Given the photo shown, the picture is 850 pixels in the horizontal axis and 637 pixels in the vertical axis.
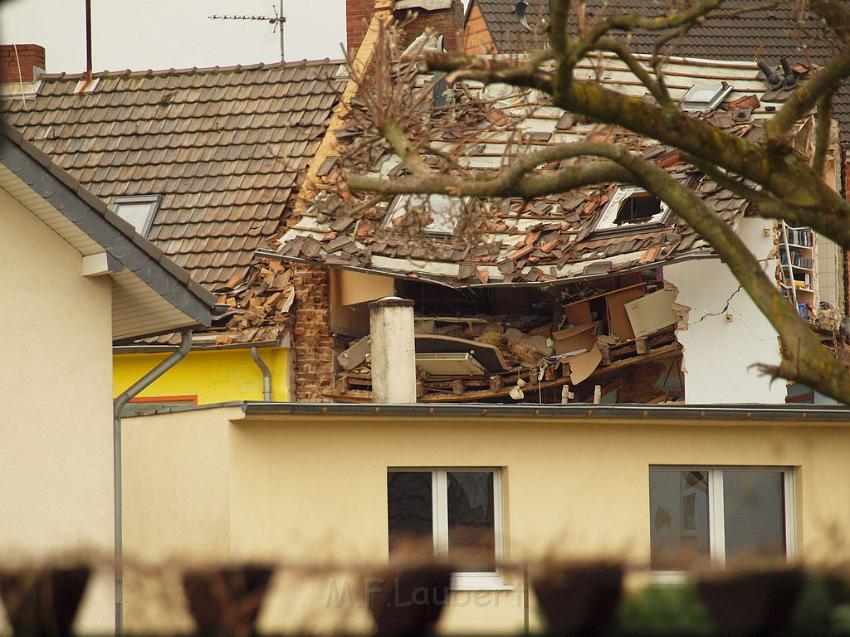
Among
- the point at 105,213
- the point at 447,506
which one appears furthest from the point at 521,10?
the point at 105,213

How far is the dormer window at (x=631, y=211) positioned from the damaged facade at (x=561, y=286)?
3 centimetres

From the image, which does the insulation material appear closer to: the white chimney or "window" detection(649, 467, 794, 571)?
the white chimney

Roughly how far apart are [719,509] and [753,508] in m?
0.34

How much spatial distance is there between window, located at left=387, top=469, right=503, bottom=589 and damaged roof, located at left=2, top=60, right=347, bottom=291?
686 centimetres

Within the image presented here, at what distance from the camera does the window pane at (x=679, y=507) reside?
46.0 ft

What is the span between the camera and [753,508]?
14.1 meters

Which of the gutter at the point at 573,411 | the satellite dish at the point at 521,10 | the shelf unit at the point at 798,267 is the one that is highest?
the satellite dish at the point at 521,10

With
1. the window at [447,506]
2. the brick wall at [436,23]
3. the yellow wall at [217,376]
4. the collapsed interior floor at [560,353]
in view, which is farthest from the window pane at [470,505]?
the brick wall at [436,23]

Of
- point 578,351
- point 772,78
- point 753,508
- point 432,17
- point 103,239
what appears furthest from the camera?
point 432,17

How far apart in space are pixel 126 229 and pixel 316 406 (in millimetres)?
2156

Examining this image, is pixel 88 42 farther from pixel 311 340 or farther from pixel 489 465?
pixel 489 465

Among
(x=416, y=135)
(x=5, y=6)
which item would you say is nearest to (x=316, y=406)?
(x=416, y=135)

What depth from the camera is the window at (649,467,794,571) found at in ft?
46.0

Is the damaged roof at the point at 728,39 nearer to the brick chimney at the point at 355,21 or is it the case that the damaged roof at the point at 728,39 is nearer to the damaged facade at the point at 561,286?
the brick chimney at the point at 355,21
